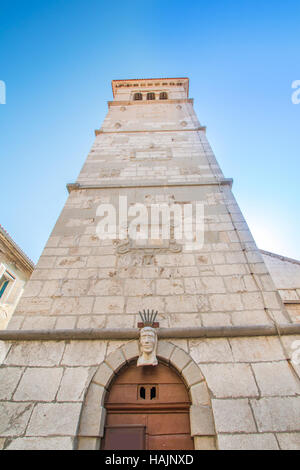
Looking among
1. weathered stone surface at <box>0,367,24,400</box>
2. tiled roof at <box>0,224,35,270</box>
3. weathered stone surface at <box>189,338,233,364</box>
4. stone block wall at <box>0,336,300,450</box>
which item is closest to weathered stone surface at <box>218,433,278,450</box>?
stone block wall at <box>0,336,300,450</box>

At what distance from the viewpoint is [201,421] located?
7.08 ft

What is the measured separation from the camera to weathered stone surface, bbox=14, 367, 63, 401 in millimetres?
2320

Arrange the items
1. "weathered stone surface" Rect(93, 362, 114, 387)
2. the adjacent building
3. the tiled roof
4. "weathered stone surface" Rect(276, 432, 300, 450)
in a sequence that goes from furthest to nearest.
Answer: the adjacent building → the tiled roof → "weathered stone surface" Rect(93, 362, 114, 387) → "weathered stone surface" Rect(276, 432, 300, 450)

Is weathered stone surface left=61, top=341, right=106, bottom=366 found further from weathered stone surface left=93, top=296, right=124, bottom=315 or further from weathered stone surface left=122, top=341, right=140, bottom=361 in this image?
weathered stone surface left=93, top=296, right=124, bottom=315

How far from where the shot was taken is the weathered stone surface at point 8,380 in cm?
234

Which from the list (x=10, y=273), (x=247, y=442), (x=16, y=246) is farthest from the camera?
(x=10, y=273)

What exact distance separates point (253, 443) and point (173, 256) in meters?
2.32

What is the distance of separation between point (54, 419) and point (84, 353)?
0.63 m

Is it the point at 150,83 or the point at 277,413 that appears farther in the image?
the point at 150,83

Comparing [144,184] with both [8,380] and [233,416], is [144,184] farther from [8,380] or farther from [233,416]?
[233,416]

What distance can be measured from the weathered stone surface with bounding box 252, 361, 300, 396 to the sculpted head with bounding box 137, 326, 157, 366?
3.69ft

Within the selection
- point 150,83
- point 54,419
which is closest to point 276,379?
point 54,419

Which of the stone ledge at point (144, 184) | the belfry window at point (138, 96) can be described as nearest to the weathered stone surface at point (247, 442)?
the stone ledge at point (144, 184)

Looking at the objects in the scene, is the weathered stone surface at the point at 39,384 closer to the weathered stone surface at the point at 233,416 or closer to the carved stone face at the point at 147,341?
the carved stone face at the point at 147,341
